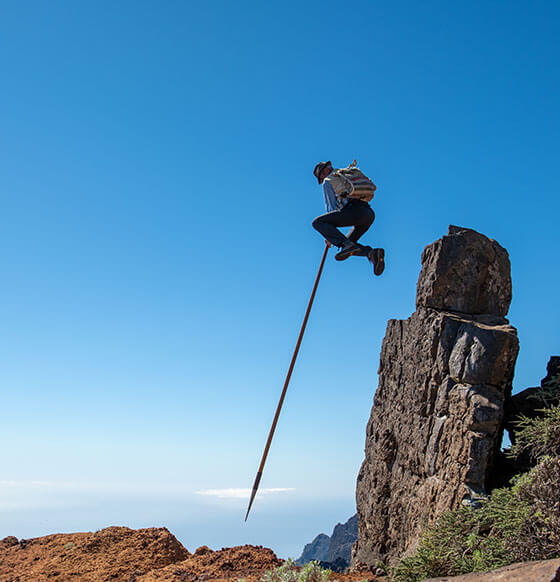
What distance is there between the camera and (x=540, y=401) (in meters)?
9.78

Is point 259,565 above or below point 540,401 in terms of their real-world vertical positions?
below

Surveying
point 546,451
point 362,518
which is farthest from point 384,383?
point 546,451

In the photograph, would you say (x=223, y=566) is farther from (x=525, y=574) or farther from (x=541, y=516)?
(x=525, y=574)

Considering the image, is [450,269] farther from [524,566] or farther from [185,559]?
[185,559]

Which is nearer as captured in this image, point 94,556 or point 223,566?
point 223,566

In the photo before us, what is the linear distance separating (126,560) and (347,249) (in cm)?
785

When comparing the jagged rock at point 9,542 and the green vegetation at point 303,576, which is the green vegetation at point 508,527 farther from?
the jagged rock at point 9,542

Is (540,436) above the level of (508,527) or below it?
above

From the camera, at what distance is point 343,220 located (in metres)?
9.89

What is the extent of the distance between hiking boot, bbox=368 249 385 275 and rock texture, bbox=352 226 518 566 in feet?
6.14

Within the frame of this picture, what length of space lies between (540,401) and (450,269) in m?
2.75

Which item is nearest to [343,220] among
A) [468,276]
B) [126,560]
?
[468,276]

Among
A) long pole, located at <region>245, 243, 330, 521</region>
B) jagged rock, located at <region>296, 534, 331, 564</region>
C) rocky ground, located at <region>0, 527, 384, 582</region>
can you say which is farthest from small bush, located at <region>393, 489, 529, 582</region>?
jagged rock, located at <region>296, 534, 331, 564</region>

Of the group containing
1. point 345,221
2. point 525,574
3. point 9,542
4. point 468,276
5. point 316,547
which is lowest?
point 316,547
